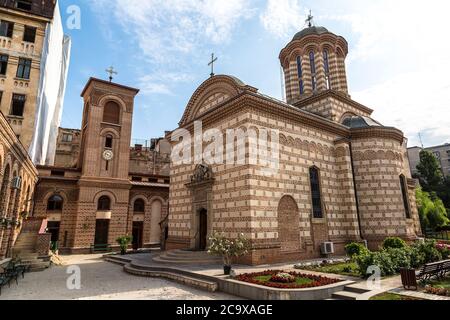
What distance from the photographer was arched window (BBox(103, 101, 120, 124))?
26.4 metres

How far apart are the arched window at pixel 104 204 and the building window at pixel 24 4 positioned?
18603 mm

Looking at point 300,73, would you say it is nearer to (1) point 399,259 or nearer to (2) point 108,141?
(1) point 399,259

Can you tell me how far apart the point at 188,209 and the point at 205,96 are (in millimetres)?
7366

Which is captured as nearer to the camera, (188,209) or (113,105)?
(188,209)

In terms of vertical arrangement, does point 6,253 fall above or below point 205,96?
below

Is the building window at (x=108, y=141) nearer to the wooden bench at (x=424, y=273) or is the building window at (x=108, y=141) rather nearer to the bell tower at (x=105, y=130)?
the bell tower at (x=105, y=130)

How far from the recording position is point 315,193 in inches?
626

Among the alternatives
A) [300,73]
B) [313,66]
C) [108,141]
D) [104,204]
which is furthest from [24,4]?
[313,66]

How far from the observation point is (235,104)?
1419cm

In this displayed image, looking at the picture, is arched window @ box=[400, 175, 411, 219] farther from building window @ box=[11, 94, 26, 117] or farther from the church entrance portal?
building window @ box=[11, 94, 26, 117]

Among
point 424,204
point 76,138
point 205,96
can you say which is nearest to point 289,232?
point 205,96

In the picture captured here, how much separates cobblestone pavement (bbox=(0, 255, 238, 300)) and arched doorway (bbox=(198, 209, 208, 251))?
14.3ft

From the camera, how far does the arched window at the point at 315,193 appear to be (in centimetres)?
1562

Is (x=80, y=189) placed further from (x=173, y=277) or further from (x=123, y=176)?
(x=173, y=277)
